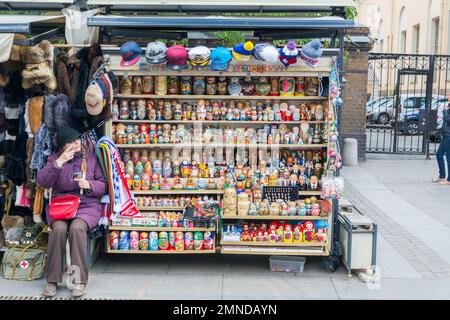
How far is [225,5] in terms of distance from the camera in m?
6.85

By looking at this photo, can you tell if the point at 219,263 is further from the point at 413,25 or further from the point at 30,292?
the point at 413,25

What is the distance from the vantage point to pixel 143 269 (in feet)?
21.1

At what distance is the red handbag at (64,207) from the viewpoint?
568 cm

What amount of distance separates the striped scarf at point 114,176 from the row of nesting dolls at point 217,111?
0.61 m

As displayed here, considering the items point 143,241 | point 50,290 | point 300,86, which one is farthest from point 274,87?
point 50,290

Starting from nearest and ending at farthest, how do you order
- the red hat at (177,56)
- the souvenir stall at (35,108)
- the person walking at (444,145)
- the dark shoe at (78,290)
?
the dark shoe at (78,290) → the red hat at (177,56) → the souvenir stall at (35,108) → the person walking at (444,145)

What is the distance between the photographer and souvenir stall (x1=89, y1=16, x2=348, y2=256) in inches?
246

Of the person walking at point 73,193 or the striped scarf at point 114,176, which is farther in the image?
the striped scarf at point 114,176

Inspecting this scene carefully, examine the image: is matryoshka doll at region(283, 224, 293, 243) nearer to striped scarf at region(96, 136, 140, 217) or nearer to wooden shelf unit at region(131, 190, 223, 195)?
wooden shelf unit at region(131, 190, 223, 195)

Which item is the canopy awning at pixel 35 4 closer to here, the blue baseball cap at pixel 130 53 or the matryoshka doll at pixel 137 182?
the blue baseball cap at pixel 130 53

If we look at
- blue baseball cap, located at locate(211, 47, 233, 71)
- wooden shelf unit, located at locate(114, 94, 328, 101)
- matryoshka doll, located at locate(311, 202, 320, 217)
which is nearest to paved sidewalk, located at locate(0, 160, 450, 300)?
matryoshka doll, located at locate(311, 202, 320, 217)

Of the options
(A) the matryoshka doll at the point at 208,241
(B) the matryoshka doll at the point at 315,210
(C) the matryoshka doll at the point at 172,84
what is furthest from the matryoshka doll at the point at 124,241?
(B) the matryoshka doll at the point at 315,210

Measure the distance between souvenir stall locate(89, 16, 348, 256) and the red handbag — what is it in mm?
490

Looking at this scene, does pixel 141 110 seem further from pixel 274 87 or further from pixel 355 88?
pixel 355 88
